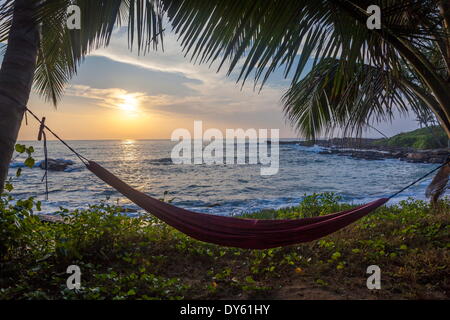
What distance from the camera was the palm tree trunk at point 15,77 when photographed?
6.32 feet

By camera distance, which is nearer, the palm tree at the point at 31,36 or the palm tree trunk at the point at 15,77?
the palm tree at the point at 31,36

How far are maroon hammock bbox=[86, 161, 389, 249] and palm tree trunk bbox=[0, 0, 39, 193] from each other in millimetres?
624

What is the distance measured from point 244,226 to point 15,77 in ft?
6.12

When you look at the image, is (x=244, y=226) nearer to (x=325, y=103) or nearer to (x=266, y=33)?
(x=266, y=33)

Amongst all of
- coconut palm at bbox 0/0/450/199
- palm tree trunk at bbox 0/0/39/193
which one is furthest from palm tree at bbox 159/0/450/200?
palm tree trunk at bbox 0/0/39/193

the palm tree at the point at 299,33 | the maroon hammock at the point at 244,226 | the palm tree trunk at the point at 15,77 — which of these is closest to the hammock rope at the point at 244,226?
the maroon hammock at the point at 244,226

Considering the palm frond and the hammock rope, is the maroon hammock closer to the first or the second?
the hammock rope

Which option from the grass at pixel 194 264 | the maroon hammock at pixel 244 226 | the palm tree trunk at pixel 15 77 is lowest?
the grass at pixel 194 264

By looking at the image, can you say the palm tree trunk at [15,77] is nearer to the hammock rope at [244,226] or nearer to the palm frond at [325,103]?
the hammock rope at [244,226]

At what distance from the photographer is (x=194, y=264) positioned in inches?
99.5

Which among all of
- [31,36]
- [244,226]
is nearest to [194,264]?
[244,226]

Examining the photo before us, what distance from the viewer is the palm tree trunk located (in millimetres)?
1927

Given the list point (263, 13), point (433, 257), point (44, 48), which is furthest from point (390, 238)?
point (44, 48)
